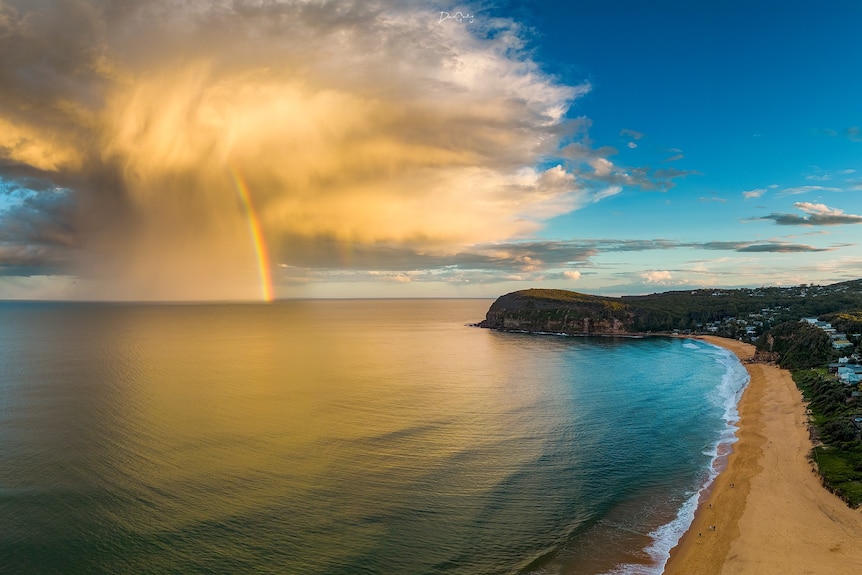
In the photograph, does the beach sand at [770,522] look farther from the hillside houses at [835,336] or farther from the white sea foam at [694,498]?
the hillside houses at [835,336]

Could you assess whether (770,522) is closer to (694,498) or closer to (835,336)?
(694,498)

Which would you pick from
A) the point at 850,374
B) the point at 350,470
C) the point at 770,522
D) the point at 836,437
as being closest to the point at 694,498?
the point at 770,522

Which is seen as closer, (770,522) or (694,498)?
→ (770,522)

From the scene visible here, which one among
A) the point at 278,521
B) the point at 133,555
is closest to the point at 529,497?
the point at 278,521

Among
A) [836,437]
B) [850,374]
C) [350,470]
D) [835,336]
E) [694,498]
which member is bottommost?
[694,498]

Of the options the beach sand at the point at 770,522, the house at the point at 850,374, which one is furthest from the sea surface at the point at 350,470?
the house at the point at 850,374

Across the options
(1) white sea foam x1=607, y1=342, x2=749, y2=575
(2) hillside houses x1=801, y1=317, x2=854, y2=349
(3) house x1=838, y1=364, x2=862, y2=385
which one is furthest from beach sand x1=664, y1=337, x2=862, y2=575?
(2) hillside houses x1=801, y1=317, x2=854, y2=349
